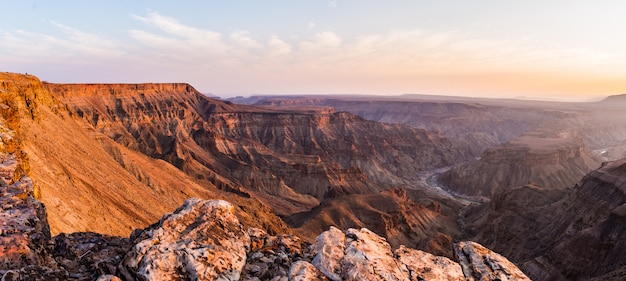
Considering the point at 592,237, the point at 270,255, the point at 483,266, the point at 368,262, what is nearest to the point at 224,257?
the point at 270,255

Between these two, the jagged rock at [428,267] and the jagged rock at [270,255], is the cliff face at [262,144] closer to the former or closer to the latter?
the jagged rock at [270,255]

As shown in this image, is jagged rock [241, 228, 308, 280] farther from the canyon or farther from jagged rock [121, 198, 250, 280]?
jagged rock [121, 198, 250, 280]

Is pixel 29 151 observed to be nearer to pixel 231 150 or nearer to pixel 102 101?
pixel 231 150

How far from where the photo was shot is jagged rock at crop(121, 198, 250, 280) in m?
9.05

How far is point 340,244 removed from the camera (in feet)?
38.0

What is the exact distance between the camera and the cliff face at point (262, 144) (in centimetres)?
9819

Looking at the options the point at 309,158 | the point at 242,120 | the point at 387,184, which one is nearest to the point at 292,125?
the point at 242,120

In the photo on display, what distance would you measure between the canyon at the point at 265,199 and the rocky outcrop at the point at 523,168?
574 millimetres

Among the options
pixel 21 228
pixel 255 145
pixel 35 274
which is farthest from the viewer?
pixel 255 145

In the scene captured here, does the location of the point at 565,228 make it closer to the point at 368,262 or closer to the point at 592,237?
the point at 592,237

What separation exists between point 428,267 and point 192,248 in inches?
292

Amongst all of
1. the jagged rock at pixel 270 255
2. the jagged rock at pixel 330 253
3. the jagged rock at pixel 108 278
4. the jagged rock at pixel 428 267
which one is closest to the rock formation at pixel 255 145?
the jagged rock at pixel 270 255

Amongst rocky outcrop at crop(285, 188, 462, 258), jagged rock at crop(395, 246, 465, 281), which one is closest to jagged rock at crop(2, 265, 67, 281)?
jagged rock at crop(395, 246, 465, 281)

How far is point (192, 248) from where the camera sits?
984 cm
